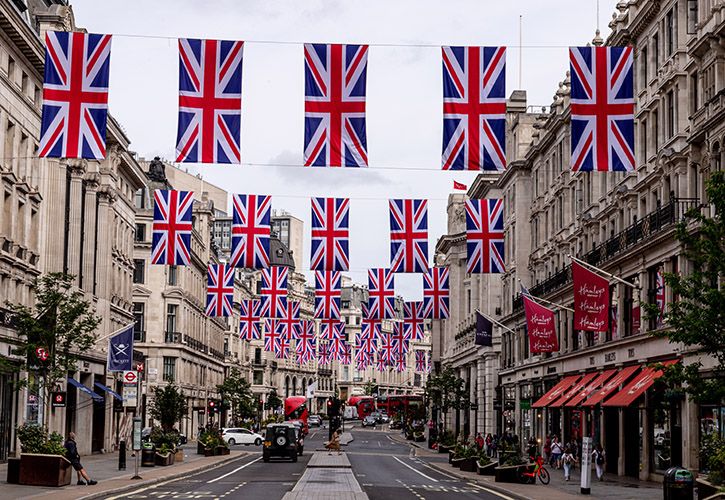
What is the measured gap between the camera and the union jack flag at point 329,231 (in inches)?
1969

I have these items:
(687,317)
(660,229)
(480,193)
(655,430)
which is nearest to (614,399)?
(655,430)

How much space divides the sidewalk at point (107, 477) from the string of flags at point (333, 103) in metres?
10.3

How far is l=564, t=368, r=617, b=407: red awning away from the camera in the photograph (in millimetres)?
55500

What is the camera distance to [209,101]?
31469 mm

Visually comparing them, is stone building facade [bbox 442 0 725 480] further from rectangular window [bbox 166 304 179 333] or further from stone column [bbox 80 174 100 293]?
rectangular window [bbox 166 304 179 333]

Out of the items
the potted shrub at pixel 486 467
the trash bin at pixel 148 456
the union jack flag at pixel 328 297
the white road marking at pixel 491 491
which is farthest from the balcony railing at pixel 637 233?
the trash bin at pixel 148 456

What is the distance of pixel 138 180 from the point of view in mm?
86250

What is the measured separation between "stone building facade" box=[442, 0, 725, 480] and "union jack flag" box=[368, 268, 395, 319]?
32.5 ft

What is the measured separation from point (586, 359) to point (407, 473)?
11.8 metres

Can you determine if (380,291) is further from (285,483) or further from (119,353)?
(285,483)

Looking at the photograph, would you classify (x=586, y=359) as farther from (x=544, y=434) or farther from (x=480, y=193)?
(x=480, y=193)

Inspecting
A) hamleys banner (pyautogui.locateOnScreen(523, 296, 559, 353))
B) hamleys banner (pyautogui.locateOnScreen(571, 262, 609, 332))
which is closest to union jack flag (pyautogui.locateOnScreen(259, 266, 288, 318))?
hamleys banner (pyautogui.locateOnScreen(523, 296, 559, 353))

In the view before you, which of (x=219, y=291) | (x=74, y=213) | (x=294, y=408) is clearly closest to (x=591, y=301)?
(x=74, y=213)

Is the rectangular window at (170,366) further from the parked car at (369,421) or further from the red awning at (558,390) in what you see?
the parked car at (369,421)
